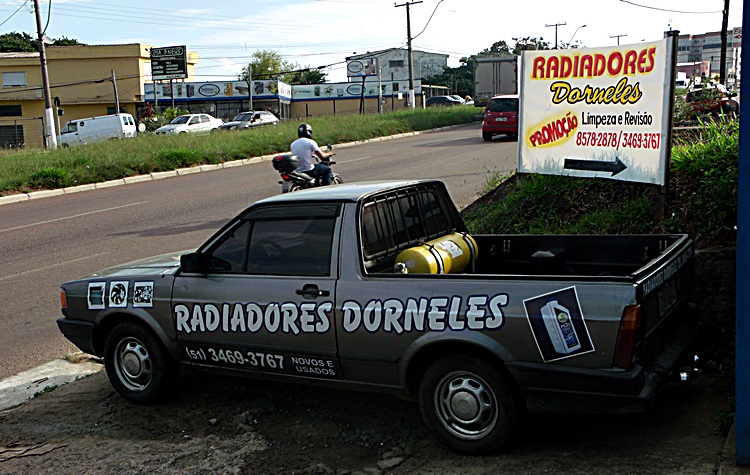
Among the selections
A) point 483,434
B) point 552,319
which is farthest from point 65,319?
point 552,319

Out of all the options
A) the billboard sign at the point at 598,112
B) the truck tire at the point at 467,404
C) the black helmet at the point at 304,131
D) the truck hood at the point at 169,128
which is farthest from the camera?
the truck hood at the point at 169,128

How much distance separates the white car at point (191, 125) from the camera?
138 ft

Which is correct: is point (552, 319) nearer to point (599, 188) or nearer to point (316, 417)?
point (316, 417)

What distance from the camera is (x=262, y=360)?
5.25 meters

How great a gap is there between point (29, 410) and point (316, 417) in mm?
2280

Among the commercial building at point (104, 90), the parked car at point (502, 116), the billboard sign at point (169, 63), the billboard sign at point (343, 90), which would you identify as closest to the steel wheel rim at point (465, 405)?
the parked car at point (502, 116)

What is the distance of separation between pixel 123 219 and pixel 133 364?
980 centimetres

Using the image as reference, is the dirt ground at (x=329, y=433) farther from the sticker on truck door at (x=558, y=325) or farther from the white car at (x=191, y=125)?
the white car at (x=191, y=125)

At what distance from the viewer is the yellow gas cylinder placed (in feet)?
17.0

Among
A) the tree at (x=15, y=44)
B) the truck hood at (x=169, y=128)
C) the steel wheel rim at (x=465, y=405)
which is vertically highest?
the tree at (x=15, y=44)

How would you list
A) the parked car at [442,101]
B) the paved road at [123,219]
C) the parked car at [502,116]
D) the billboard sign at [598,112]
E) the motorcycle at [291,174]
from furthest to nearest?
the parked car at [442,101] → the parked car at [502,116] → the motorcycle at [291,174] → the paved road at [123,219] → the billboard sign at [598,112]

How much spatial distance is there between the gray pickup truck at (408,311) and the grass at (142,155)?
15.9m

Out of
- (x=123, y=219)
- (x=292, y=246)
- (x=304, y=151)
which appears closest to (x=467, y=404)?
(x=292, y=246)

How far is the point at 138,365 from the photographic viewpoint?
227 inches
